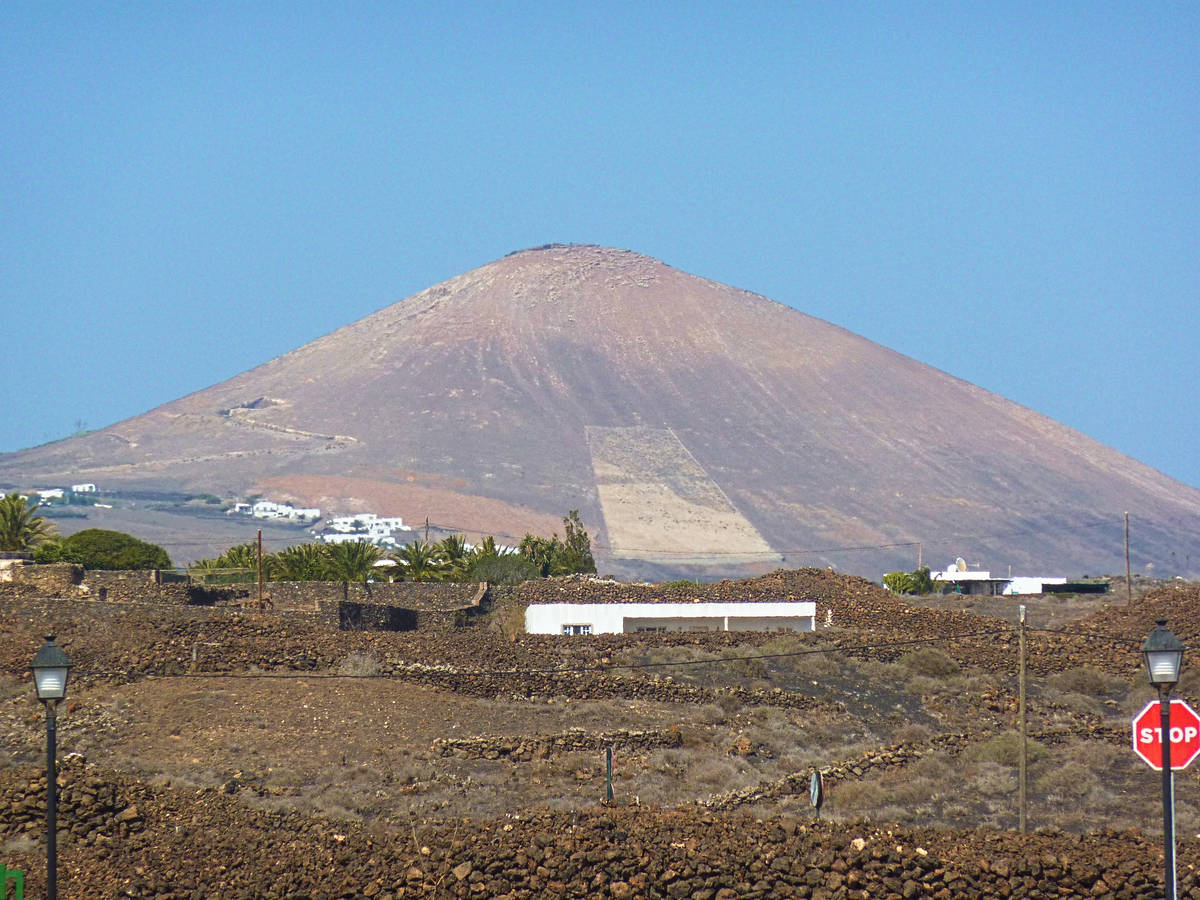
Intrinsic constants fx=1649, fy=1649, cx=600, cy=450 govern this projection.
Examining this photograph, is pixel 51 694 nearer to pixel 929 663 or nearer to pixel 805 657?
pixel 805 657

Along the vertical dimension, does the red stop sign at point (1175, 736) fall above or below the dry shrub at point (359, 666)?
above

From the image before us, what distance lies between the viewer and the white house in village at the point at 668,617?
6012 centimetres

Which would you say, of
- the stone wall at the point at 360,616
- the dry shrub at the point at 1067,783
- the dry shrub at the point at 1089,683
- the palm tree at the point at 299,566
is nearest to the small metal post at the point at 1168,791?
the dry shrub at the point at 1067,783

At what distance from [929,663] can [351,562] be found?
25393 millimetres

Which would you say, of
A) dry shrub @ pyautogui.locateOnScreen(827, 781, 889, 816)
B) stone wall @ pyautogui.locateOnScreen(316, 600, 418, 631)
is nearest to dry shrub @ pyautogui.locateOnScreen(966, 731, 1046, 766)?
dry shrub @ pyautogui.locateOnScreen(827, 781, 889, 816)

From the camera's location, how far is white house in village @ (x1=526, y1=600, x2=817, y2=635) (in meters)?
60.1

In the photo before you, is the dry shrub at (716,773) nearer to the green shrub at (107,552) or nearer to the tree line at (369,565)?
the tree line at (369,565)

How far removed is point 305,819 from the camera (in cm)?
2653

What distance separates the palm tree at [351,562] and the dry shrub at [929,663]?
23039 millimetres

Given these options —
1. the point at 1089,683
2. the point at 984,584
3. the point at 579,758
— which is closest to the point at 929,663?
the point at 1089,683

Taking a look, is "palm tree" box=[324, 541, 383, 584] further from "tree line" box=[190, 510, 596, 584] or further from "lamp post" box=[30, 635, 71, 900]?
"lamp post" box=[30, 635, 71, 900]

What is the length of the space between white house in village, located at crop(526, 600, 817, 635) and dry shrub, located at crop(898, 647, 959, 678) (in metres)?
7.90

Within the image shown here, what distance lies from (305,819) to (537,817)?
16.0ft

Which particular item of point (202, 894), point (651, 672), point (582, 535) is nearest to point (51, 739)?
point (202, 894)
